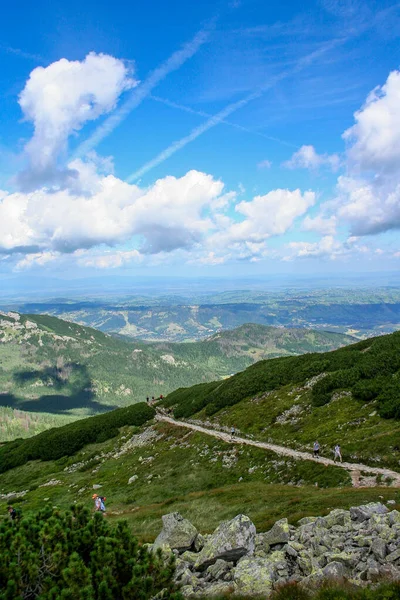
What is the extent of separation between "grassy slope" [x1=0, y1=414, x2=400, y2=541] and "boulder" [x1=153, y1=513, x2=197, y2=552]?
4.95 meters

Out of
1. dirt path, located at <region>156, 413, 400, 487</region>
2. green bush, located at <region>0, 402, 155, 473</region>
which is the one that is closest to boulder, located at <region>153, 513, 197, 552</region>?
dirt path, located at <region>156, 413, 400, 487</region>

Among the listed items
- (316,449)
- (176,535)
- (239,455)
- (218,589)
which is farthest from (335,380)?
(218,589)

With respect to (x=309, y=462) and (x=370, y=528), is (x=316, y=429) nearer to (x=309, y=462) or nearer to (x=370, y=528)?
(x=309, y=462)

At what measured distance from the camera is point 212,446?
51.5 metres

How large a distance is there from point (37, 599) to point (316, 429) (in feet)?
135

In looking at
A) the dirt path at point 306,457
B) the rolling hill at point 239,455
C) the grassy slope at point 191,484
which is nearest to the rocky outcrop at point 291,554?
the grassy slope at point 191,484

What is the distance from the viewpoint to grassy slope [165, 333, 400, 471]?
36.6 m

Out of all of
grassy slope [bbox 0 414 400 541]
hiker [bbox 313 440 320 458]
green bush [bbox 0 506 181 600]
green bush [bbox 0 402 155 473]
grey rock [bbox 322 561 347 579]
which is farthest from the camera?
green bush [bbox 0 402 155 473]

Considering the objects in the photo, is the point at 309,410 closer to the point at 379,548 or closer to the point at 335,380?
the point at 335,380

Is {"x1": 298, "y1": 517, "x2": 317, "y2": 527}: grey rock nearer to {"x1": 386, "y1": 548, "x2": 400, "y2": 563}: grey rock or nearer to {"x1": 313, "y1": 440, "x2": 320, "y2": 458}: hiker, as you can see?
{"x1": 386, "y1": 548, "x2": 400, "y2": 563}: grey rock

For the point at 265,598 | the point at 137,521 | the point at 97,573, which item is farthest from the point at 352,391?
the point at 97,573

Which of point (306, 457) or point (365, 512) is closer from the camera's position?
point (365, 512)

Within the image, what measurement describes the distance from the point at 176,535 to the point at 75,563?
11159mm

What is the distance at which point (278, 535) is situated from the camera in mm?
18156
